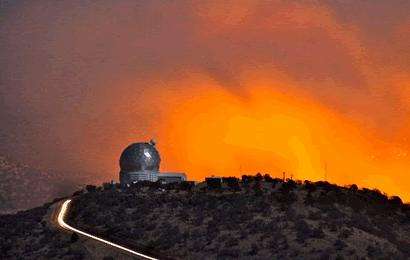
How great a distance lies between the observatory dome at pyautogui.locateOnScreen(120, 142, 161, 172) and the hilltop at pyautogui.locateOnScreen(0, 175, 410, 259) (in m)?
17.1

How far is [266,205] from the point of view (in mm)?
77062

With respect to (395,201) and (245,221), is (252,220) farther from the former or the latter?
(395,201)

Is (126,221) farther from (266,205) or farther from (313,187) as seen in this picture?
(313,187)

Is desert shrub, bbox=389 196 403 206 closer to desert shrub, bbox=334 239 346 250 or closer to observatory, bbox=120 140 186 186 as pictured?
desert shrub, bbox=334 239 346 250

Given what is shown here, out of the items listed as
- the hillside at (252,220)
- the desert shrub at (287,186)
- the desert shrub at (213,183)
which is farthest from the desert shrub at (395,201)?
the desert shrub at (213,183)

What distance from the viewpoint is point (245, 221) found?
72000mm

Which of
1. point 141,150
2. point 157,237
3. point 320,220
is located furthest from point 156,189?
point 320,220

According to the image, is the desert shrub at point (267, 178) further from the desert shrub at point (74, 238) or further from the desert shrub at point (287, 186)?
the desert shrub at point (74, 238)

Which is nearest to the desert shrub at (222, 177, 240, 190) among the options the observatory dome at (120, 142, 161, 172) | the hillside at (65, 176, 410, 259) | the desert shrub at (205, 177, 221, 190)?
the hillside at (65, 176, 410, 259)

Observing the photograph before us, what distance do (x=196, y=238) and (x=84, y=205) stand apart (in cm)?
2705

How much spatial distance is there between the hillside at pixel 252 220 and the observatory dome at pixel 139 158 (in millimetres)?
16738

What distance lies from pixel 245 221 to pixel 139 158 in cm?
4601

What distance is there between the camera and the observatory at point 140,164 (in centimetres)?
11500

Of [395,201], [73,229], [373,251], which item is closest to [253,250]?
[373,251]
